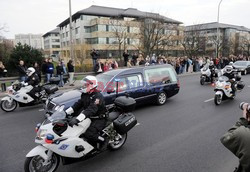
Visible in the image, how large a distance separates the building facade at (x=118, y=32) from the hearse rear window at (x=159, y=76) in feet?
85.9

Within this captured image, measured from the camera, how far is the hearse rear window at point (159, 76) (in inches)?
333

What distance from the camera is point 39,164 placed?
3.58 m

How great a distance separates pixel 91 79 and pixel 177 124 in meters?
3.51

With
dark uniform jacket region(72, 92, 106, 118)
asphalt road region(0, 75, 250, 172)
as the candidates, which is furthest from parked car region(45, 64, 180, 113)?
dark uniform jacket region(72, 92, 106, 118)

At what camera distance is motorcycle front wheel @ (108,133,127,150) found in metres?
4.65

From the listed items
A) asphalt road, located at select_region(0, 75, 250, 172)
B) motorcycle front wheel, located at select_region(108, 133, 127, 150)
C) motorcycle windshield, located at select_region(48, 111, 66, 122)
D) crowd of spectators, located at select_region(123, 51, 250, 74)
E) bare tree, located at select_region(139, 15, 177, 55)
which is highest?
bare tree, located at select_region(139, 15, 177, 55)

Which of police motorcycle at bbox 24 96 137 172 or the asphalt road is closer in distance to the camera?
police motorcycle at bbox 24 96 137 172

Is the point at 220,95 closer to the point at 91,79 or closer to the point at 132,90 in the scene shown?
the point at 132,90

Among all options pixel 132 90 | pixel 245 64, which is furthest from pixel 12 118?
pixel 245 64

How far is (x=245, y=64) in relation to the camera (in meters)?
21.6

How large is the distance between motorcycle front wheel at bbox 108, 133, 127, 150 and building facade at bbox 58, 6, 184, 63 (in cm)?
3108

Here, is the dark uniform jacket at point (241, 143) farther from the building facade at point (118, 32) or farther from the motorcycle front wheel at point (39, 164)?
the building facade at point (118, 32)

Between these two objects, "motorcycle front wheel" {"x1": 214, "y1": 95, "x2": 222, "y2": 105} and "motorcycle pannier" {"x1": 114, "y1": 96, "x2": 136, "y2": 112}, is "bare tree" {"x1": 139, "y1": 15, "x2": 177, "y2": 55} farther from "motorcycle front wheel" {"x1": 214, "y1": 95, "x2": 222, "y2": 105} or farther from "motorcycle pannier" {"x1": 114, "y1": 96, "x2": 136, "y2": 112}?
"motorcycle pannier" {"x1": 114, "y1": 96, "x2": 136, "y2": 112}

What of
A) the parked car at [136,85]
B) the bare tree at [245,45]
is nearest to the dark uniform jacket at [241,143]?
the parked car at [136,85]
